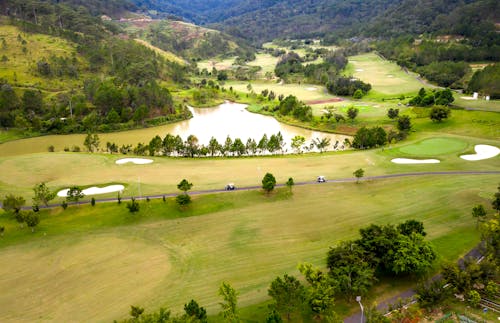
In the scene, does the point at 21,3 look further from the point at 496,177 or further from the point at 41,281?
the point at 496,177

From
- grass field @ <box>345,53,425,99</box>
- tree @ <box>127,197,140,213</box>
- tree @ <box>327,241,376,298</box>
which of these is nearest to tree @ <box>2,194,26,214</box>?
tree @ <box>127,197,140,213</box>

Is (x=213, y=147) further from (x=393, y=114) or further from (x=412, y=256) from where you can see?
(x=393, y=114)

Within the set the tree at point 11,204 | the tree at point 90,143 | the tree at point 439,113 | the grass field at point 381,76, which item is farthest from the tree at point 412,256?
the grass field at point 381,76

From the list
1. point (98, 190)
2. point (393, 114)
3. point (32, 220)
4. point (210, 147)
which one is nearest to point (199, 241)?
point (32, 220)

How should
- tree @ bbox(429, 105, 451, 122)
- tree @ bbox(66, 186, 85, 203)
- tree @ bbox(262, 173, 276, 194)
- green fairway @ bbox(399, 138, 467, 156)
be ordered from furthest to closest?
tree @ bbox(429, 105, 451, 122) < green fairway @ bbox(399, 138, 467, 156) < tree @ bbox(262, 173, 276, 194) < tree @ bbox(66, 186, 85, 203)

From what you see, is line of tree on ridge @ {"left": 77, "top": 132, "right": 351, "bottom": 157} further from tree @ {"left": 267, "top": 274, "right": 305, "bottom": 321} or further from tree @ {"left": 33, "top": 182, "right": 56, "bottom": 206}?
tree @ {"left": 267, "top": 274, "right": 305, "bottom": 321}

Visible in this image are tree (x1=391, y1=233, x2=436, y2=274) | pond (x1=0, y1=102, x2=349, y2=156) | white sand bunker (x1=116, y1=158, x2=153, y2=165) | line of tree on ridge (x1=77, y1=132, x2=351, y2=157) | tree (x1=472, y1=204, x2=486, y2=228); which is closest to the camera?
tree (x1=391, y1=233, x2=436, y2=274)
